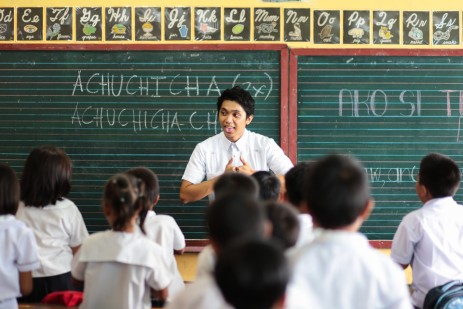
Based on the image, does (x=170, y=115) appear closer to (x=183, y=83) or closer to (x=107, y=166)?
(x=183, y=83)

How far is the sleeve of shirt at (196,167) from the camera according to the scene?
4.02 meters

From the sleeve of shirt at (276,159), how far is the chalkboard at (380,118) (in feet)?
0.98

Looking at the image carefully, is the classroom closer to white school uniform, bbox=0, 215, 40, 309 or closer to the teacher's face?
the teacher's face

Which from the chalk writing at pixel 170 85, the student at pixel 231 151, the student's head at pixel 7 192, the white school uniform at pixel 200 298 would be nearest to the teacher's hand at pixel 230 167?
the student at pixel 231 151

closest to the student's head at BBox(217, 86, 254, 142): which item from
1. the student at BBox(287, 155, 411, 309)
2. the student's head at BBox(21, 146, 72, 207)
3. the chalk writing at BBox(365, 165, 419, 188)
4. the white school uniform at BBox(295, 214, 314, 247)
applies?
the chalk writing at BBox(365, 165, 419, 188)

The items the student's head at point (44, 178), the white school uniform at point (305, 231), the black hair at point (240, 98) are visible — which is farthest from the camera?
the black hair at point (240, 98)

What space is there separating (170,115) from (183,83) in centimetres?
21

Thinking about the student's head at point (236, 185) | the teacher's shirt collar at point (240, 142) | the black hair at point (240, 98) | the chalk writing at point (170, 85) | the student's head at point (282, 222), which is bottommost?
the student's head at point (282, 222)

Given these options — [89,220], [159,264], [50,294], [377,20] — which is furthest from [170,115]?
[159,264]

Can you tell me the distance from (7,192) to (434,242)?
1694mm

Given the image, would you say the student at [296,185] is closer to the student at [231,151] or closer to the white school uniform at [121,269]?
the white school uniform at [121,269]

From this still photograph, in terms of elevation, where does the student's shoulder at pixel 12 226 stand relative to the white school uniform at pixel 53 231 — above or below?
above

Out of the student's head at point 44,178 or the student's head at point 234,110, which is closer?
the student's head at point 44,178

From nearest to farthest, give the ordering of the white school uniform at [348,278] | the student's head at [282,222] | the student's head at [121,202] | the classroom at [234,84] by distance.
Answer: the white school uniform at [348,278] < the student's head at [282,222] < the student's head at [121,202] < the classroom at [234,84]
